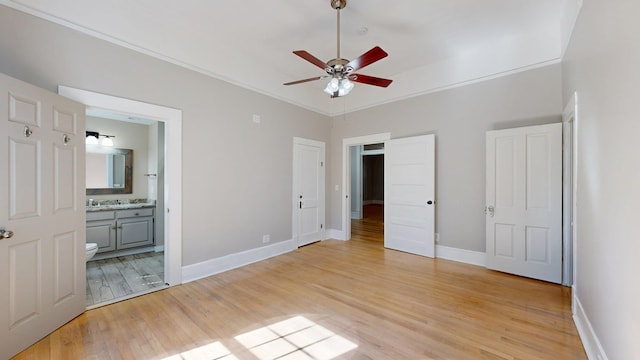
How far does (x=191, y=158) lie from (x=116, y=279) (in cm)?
189

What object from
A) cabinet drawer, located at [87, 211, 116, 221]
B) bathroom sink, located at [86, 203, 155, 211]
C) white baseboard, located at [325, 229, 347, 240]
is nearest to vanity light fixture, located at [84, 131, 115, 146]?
bathroom sink, located at [86, 203, 155, 211]

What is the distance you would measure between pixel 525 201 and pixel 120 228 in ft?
20.7

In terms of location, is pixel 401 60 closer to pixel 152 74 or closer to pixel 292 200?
pixel 292 200

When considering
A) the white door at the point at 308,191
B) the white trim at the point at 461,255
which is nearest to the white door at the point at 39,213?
the white door at the point at 308,191

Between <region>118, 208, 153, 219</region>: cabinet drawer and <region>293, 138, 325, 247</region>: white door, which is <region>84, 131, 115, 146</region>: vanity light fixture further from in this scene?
<region>293, 138, 325, 247</region>: white door

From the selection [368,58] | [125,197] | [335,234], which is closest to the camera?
[368,58]

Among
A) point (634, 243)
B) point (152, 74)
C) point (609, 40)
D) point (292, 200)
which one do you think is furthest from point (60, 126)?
point (609, 40)

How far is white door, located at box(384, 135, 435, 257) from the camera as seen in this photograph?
423 cm

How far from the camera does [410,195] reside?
449 cm

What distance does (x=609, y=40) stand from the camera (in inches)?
62.6

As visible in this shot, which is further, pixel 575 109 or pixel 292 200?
pixel 292 200

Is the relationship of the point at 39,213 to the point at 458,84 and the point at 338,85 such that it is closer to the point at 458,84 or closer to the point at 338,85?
the point at 338,85

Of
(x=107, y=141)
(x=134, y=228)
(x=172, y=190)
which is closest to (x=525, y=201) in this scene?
(x=172, y=190)

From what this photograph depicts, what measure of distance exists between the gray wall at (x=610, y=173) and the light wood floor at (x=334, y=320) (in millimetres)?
557
